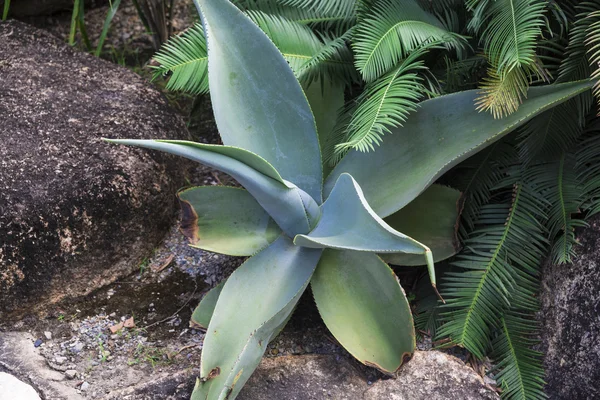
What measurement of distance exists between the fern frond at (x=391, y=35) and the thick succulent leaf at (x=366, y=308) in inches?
17.5

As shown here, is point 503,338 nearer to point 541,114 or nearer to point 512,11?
point 541,114

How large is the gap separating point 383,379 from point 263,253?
0.40 meters

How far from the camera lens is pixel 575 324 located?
1539 mm

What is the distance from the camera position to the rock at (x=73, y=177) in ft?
5.56

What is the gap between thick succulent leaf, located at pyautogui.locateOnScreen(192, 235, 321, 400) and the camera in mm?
1373

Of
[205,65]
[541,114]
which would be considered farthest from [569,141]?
[205,65]

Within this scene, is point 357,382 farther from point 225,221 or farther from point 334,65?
point 334,65

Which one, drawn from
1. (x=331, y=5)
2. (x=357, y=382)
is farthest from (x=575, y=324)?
(x=331, y=5)

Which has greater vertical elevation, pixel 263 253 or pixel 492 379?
pixel 263 253

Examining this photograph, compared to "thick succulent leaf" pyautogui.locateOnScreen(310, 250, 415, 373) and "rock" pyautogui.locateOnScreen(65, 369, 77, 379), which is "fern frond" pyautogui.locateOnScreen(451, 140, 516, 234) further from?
"rock" pyautogui.locateOnScreen(65, 369, 77, 379)

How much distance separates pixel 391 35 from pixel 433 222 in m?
0.46

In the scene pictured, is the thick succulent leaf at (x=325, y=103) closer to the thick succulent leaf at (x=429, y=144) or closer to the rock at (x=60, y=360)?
the thick succulent leaf at (x=429, y=144)

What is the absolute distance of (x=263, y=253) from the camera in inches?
62.2

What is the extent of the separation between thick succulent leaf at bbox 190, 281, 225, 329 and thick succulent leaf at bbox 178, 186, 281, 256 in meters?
0.11
